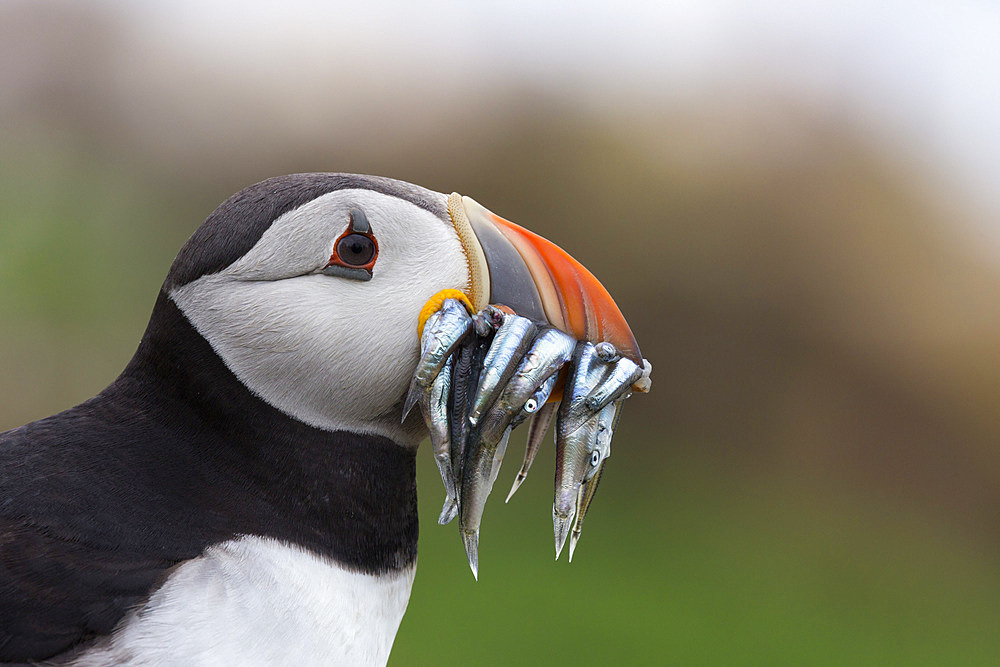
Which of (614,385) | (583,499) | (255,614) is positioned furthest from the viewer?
(583,499)

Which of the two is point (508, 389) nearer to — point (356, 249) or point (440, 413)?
Result: point (440, 413)

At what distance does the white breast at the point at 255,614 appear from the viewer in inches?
49.4

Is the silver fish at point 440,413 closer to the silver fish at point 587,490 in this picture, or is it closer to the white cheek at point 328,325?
Answer: the white cheek at point 328,325

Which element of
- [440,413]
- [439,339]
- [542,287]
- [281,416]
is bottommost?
[281,416]

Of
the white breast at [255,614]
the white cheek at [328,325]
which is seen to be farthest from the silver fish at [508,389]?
the white breast at [255,614]

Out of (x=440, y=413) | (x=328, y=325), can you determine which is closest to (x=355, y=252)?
(x=328, y=325)

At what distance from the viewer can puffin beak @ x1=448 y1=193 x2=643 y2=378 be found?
57.7 inches

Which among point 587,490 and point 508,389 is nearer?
point 508,389

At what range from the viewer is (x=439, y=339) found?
4.55 feet

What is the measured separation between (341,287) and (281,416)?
0.79 ft

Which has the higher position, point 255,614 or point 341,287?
point 341,287

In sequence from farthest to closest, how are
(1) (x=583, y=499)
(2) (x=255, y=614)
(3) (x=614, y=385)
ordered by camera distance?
(1) (x=583, y=499) < (3) (x=614, y=385) < (2) (x=255, y=614)

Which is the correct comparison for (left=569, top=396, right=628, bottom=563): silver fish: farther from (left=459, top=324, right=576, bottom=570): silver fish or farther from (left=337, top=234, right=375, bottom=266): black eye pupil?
(left=337, top=234, right=375, bottom=266): black eye pupil

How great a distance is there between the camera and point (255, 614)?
1.33m
